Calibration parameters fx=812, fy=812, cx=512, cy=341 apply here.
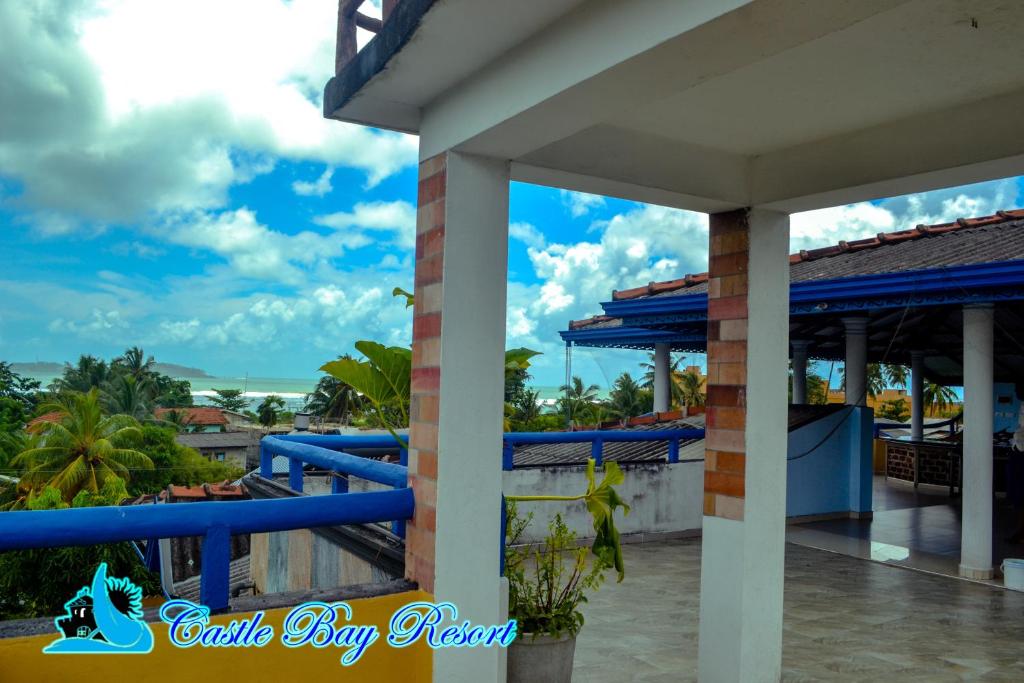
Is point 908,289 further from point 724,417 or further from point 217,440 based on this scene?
point 217,440

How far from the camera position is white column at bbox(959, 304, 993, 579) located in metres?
6.96

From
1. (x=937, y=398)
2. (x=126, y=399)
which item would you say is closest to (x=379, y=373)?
(x=937, y=398)

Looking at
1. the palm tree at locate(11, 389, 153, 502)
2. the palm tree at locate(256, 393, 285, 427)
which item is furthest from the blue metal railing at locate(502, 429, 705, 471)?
the palm tree at locate(256, 393, 285, 427)

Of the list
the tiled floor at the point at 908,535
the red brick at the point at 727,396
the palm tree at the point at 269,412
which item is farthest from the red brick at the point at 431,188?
the palm tree at the point at 269,412

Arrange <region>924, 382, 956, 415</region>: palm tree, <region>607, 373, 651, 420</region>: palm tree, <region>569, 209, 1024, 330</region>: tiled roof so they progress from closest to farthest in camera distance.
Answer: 1. <region>569, 209, 1024, 330</region>: tiled roof
2. <region>924, 382, 956, 415</region>: palm tree
3. <region>607, 373, 651, 420</region>: palm tree

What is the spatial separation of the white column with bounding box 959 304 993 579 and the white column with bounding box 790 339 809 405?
16.2 ft

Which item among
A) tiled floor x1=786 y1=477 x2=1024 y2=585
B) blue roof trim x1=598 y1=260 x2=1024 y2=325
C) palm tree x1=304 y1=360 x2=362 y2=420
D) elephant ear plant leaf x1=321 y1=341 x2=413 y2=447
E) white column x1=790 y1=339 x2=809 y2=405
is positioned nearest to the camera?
elephant ear plant leaf x1=321 y1=341 x2=413 y2=447

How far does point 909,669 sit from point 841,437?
18.8 ft

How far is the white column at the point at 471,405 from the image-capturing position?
2973 millimetres

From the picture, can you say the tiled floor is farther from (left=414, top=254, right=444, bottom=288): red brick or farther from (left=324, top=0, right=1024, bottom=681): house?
(left=414, top=254, right=444, bottom=288): red brick

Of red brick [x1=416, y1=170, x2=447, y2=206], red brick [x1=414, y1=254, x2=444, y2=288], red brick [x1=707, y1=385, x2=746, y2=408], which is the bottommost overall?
red brick [x1=707, y1=385, x2=746, y2=408]

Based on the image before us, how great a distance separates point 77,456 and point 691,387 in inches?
1174

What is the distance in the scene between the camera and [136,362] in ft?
192

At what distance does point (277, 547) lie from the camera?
5.13 m
